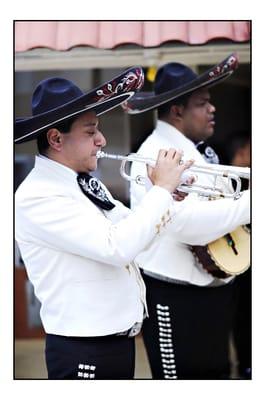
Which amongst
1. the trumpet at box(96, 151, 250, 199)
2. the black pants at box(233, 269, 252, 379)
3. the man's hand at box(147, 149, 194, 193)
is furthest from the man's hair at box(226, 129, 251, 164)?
the man's hand at box(147, 149, 194, 193)

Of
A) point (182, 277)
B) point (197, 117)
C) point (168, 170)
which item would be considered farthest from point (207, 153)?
point (168, 170)

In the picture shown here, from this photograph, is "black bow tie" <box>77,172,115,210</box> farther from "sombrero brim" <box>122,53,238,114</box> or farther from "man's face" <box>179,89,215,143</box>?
"man's face" <box>179,89,215,143</box>

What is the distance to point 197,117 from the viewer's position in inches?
124

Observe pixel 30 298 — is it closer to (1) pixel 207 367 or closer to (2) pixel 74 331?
(1) pixel 207 367

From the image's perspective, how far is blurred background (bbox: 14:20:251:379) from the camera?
2959mm

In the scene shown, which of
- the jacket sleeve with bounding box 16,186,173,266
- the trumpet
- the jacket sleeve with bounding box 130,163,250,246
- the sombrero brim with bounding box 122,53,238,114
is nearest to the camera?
the jacket sleeve with bounding box 16,186,173,266

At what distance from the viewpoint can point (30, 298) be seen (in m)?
3.51

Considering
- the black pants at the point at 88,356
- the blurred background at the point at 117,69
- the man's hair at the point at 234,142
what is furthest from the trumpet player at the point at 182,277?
the black pants at the point at 88,356

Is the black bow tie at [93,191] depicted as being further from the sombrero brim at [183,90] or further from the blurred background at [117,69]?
the sombrero brim at [183,90]

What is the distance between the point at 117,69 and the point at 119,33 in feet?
1.74

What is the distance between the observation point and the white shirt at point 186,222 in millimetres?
2857

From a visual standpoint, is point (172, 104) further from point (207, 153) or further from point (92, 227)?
point (92, 227)

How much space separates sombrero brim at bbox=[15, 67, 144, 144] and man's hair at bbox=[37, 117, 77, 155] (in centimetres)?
2
